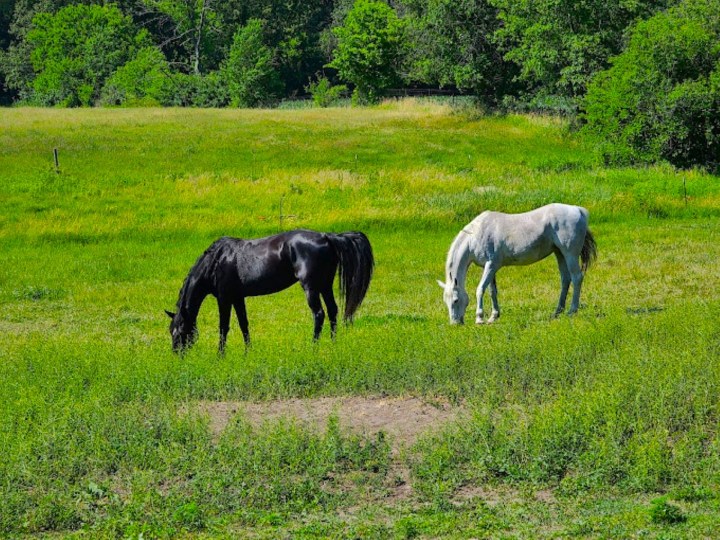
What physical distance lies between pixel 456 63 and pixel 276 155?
67.3ft

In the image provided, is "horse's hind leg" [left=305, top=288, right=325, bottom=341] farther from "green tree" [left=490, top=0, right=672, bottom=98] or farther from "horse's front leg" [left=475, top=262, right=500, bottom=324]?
"green tree" [left=490, top=0, right=672, bottom=98]

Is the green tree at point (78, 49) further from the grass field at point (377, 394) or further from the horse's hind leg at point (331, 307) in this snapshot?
the horse's hind leg at point (331, 307)

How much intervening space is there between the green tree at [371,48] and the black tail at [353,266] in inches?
2438

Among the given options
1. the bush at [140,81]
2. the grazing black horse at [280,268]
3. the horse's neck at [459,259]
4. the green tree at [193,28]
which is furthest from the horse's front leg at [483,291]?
the green tree at [193,28]

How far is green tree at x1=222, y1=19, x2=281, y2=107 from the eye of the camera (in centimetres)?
8188

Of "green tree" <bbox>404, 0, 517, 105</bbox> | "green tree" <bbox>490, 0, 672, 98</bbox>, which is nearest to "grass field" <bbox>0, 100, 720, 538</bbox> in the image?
"green tree" <bbox>490, 0, 672, 98</bbox>

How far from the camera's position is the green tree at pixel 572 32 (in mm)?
48906

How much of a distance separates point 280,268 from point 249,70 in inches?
2762

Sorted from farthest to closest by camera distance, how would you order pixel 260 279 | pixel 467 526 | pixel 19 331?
pixel 19 331 → pixel 260 279 → pixel 467 526

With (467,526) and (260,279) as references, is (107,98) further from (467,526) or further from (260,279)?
(467,526)

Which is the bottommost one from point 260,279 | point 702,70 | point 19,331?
point 19,331

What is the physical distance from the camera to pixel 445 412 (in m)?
11.4

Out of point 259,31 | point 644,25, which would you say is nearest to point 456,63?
point 644,25

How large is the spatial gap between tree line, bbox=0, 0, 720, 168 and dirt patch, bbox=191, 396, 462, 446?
99.7 ft
